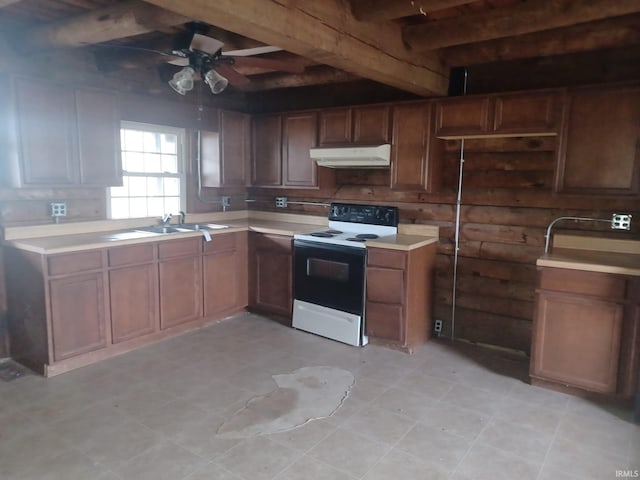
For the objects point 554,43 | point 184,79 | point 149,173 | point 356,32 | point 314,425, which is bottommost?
point 314,425

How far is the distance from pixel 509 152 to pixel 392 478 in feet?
8.64

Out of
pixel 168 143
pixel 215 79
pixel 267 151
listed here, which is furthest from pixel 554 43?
pixel 168 143

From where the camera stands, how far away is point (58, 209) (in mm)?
3641

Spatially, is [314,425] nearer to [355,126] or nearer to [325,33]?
[325,33]

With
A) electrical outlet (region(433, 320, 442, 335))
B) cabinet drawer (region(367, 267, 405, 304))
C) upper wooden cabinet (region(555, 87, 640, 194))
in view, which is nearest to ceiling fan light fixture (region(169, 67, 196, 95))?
cabinet drawer (region(367, 267, 405, 304))

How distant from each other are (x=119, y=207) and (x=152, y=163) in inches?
21.6

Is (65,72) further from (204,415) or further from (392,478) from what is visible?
(392,478)

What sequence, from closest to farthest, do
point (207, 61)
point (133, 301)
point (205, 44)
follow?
point (205, 44), point (207, 61), point (133, 301)

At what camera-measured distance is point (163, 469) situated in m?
2.26

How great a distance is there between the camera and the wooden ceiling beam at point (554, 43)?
294cm

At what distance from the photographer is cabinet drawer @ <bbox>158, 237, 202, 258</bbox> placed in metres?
3.87

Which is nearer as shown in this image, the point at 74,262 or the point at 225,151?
the point at 74,262

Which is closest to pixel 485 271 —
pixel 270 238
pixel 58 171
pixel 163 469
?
pixel 270 238

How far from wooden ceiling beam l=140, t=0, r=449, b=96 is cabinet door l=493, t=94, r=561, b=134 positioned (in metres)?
0.56
